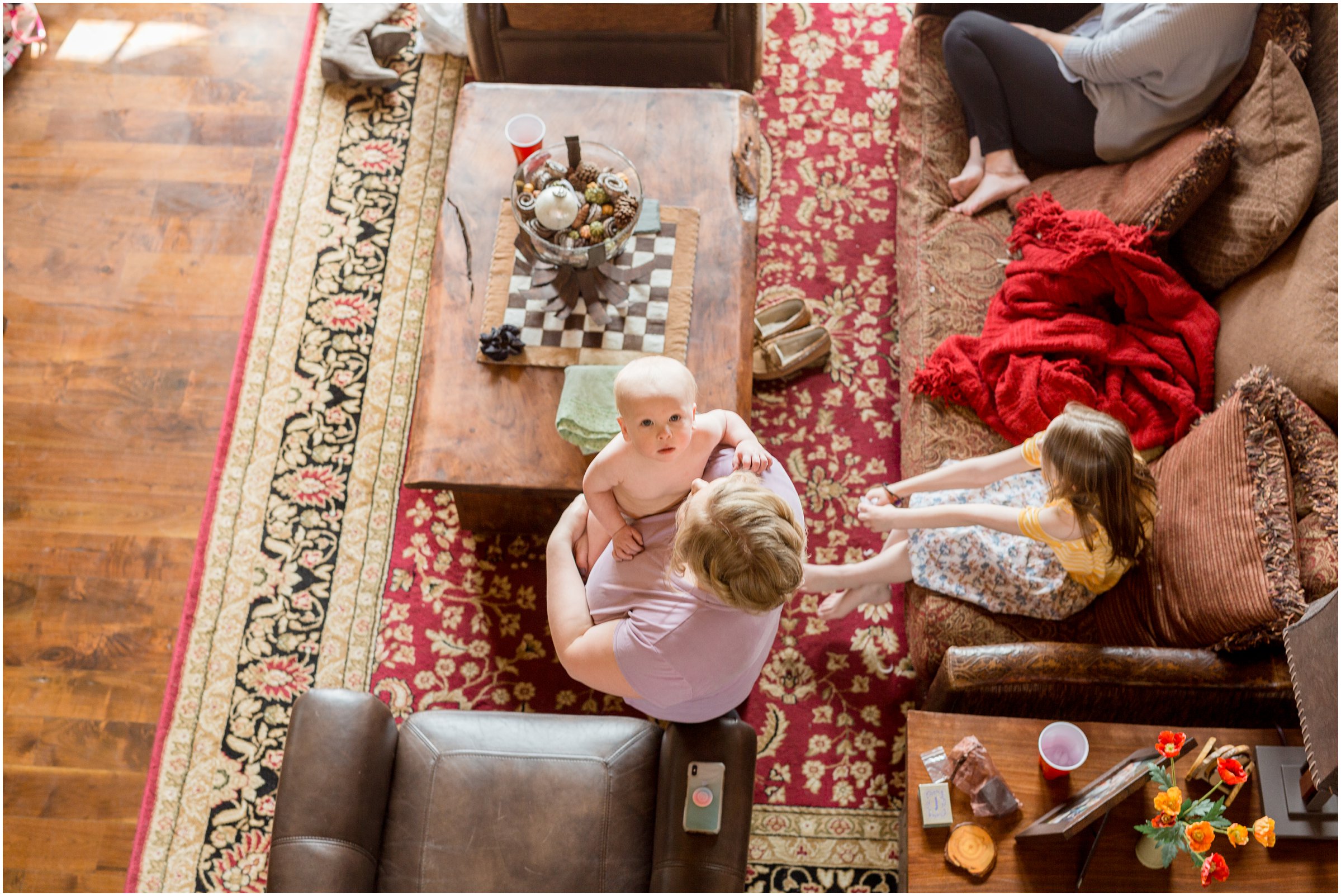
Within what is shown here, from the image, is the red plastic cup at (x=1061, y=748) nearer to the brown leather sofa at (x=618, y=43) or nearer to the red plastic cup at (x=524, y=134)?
the red plastic cup at (x=524, y=134)

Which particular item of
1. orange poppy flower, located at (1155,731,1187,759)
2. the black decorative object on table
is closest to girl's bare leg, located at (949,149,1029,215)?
the black decorative object on table

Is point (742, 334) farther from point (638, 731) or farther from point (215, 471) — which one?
point (215, 471)

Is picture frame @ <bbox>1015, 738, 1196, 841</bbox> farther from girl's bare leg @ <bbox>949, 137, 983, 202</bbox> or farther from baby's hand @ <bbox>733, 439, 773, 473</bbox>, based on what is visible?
girl's bare leg @ <bbox>949, 137, 983, 202</bbox>

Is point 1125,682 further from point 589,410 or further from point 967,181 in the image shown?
point 967,181

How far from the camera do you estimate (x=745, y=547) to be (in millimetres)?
1423

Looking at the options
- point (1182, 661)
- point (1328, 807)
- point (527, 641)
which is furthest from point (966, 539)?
point (527, 641)

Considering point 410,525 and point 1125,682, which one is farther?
point 410,525

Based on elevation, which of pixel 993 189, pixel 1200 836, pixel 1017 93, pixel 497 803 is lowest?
pixel 497 803

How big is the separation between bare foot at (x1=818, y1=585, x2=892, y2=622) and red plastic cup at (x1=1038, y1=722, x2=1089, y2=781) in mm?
598

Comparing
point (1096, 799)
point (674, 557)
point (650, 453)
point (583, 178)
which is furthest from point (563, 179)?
point (1096, 799)

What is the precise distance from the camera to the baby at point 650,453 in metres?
1.65

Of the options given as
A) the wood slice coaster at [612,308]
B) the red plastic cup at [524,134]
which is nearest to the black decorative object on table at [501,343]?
the wood slice coaster at [612,308]

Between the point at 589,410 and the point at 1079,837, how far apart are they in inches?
Result: 49.9

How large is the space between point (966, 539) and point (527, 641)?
1136mm
